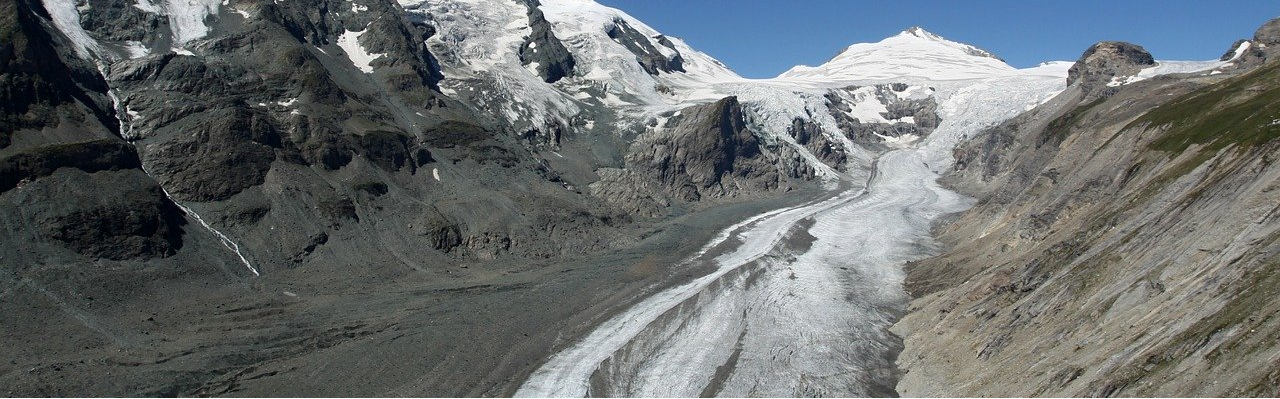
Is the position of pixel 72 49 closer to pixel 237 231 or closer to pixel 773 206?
pixel 237 231

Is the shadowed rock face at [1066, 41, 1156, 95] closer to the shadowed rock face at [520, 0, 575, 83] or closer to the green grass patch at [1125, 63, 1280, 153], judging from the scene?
the green grass patch at [1125, 63, 1280, 153]

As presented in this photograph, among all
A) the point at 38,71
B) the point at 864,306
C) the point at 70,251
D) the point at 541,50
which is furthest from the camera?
the point at 541,50

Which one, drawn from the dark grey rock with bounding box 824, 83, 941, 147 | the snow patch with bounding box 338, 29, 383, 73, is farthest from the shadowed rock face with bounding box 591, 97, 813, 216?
the dark grey rock with bounding box 824, 83, 941, 147

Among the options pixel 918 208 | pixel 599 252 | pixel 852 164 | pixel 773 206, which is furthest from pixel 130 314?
pixel 852 164

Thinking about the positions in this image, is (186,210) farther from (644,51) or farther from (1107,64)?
(1107,64)

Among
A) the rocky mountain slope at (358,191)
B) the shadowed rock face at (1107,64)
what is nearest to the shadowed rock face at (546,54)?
the rocky mountain slope at (358,191)

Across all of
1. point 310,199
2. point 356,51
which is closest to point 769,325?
point 310,199
